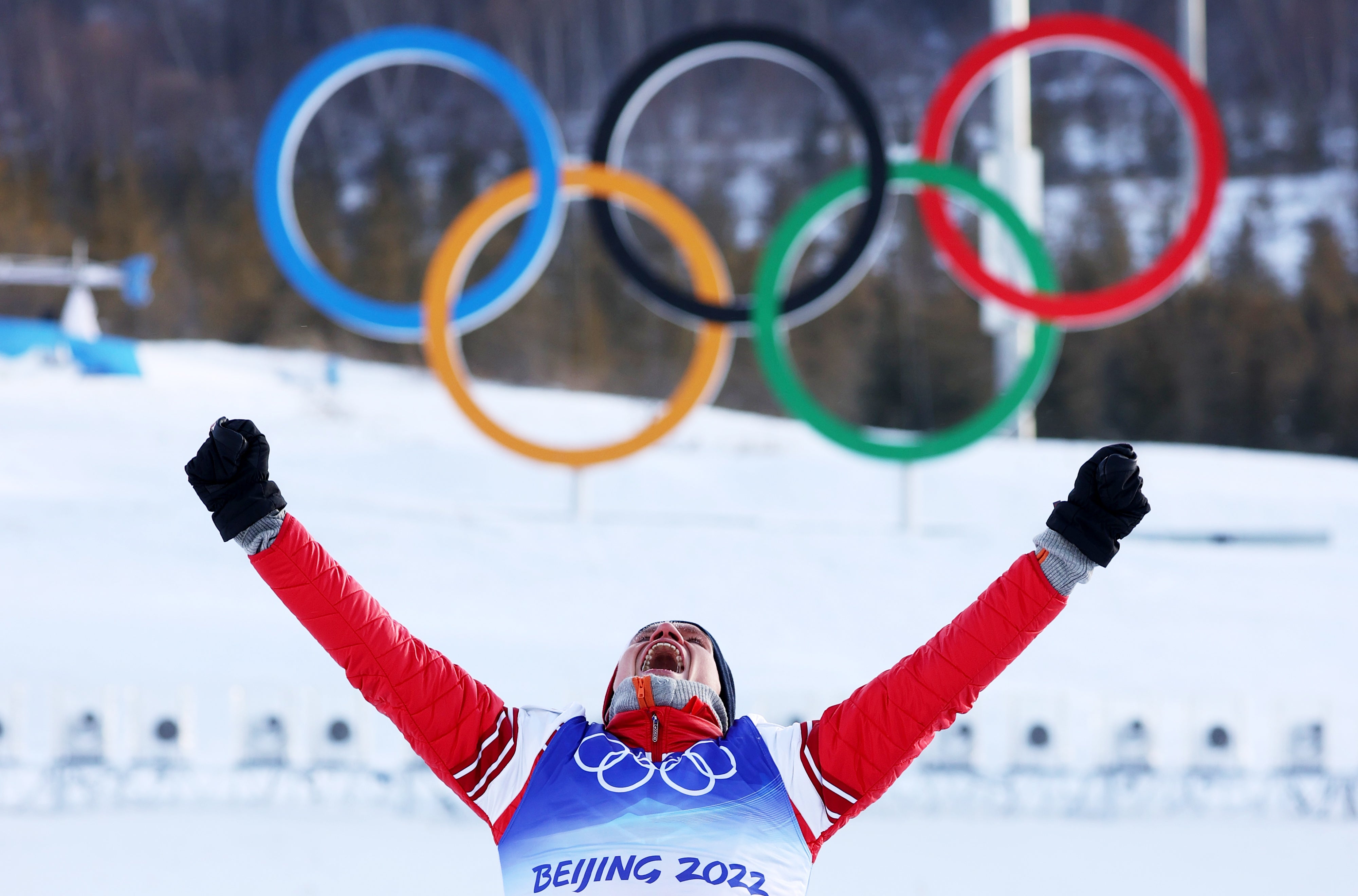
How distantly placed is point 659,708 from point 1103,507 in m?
0.55

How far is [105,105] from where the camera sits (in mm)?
14062

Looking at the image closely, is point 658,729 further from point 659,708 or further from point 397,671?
point 397,671

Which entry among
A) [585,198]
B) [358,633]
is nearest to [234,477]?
[358,633]

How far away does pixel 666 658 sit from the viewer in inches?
55.2

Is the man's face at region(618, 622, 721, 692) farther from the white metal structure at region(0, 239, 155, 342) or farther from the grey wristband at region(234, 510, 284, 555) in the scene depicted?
the white metal structure at region(0, 239, 155, 342)

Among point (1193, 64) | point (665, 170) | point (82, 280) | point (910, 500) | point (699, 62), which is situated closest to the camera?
point (699, 62)

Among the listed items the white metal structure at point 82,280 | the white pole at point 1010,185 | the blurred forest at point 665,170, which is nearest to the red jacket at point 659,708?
the white pole at point 1010,185

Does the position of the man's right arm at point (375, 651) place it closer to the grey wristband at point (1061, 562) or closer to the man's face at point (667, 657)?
the man's face at point (667, 657)

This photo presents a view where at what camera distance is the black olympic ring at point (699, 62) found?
4.18 metres

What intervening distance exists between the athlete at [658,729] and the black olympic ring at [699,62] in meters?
2.90

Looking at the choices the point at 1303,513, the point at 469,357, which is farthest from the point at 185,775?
the point at 469,357

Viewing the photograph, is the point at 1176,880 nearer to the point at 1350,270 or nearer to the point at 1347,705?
the point at 1347,705

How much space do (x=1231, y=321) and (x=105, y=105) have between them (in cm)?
1305

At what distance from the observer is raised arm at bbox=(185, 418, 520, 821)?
47.3 inches
